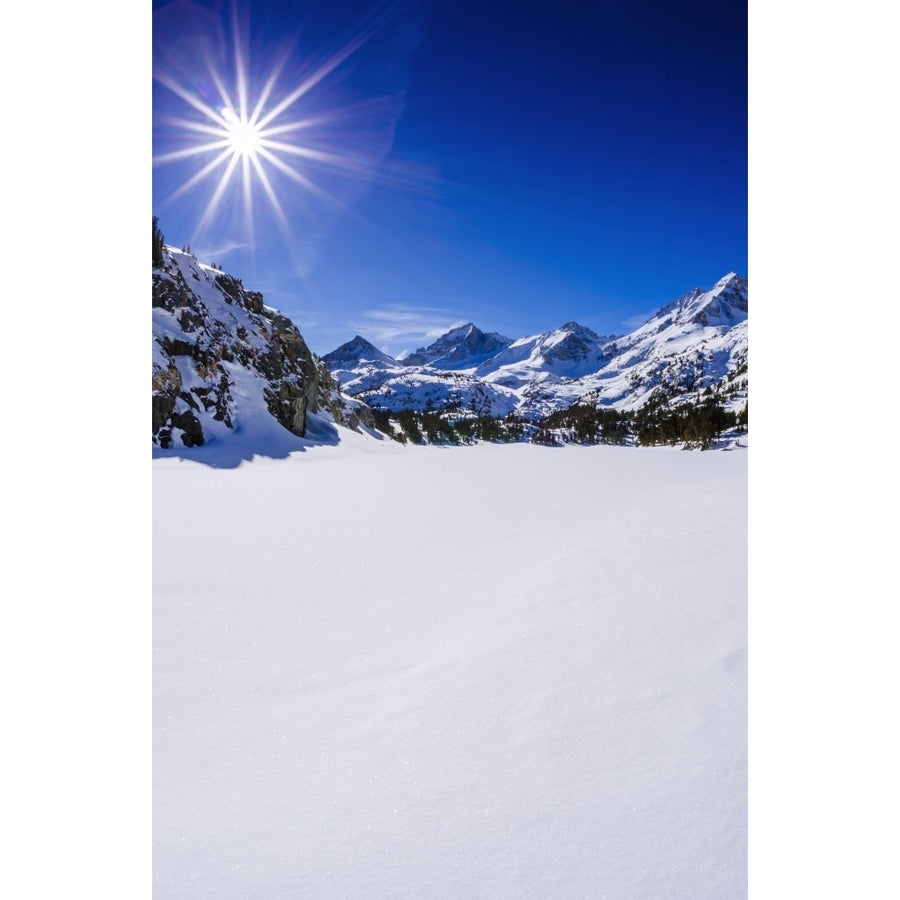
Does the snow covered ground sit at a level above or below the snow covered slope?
below

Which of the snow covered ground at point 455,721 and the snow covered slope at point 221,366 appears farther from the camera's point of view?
the snow covered slope at point 221,366

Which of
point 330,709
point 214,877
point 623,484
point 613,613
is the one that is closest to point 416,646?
point 330,709

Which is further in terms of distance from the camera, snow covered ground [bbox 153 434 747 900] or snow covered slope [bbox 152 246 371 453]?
snow covered slope [bbox 152 246 371 453]

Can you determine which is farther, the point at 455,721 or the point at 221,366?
the point at 221,366

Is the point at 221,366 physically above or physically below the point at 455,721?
above

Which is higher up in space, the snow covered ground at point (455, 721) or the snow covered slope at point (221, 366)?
the snow covered slope at point (221, 366)
